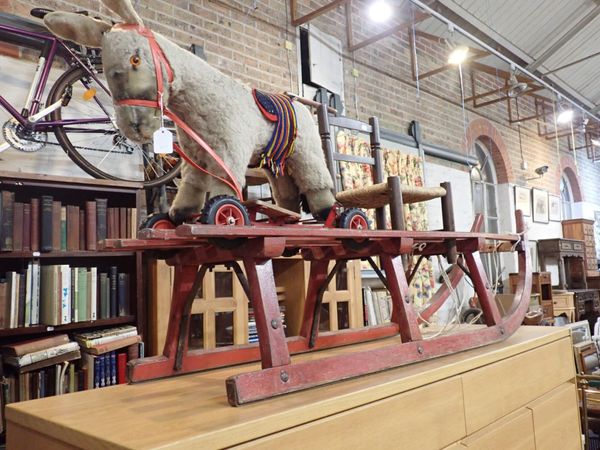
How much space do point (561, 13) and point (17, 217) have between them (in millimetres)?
5981

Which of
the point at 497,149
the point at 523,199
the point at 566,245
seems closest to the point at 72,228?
the point at 497,149

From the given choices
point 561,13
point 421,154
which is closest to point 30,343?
point 421,154

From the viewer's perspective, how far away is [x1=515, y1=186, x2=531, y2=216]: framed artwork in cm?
643

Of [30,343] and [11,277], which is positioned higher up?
[11,277]

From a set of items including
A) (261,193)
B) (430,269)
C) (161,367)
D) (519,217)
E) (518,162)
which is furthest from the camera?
(518,162)

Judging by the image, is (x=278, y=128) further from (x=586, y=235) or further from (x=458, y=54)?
(x=586, y=235)

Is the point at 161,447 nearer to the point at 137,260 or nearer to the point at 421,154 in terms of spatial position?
the point at 137,260

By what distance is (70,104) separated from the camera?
255 cm

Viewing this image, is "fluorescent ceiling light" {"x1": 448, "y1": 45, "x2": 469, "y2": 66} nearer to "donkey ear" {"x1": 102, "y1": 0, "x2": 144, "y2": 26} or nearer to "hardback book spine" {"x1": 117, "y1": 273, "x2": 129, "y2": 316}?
"hardback book spine" {"x1": 117, "y1": 273, "x2": 129, "y2": 316}

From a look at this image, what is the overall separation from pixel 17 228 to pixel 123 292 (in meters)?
0.53

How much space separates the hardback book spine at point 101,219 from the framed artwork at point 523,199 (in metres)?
5.51

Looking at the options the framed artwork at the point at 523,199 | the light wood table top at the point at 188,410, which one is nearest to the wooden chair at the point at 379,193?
the light wood table top at the point at 188,410

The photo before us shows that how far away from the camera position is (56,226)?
2189 mm

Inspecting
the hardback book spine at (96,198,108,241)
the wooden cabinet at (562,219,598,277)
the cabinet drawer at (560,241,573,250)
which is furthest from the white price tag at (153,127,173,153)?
the wooden cabinet at (562,219,598,277)
